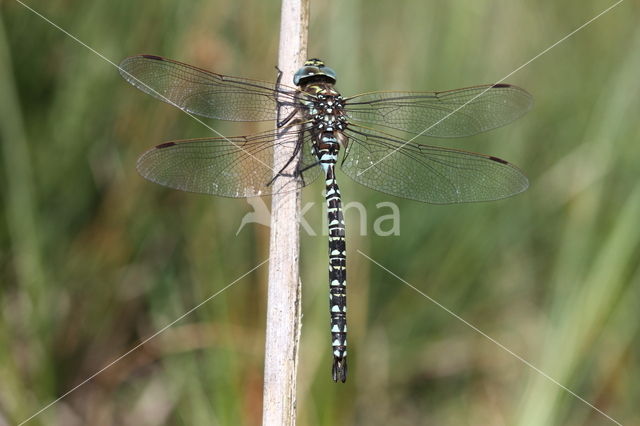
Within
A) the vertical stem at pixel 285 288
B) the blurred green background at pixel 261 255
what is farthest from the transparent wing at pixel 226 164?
the blurred green background at pixel 261 255

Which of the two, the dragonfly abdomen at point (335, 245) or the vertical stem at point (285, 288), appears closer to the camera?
the vertical stem at point (285, 288)

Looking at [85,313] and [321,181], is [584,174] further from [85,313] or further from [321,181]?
[85,313]

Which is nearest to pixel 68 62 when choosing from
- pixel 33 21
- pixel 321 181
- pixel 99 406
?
pixel 33 21

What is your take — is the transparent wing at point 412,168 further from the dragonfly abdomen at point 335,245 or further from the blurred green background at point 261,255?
the blurred green background at point 261,255

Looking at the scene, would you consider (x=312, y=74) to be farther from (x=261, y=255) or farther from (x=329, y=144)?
(x=261, y=255)

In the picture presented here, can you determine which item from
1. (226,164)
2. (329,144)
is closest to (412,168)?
(329,144)

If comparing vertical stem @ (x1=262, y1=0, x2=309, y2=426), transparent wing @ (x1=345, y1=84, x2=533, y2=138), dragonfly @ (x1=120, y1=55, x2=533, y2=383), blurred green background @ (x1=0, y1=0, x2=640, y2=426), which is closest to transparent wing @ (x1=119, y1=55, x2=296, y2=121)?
dragonfly @ (x1=120, y1=55, x2=533, y2=383)

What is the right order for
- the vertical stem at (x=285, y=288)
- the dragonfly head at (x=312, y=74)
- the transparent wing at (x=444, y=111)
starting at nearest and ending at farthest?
the vertical stem at (x=285, y=288) < the dragonfly head at (x=312, y=74) < the transparent wing at (x=444, y=111)
